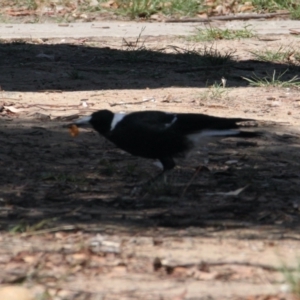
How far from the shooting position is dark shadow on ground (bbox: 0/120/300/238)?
4.28 metres

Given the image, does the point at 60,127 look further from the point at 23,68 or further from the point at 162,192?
the point at 23,68

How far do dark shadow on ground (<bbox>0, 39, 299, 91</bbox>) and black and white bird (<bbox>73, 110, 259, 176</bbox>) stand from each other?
2.97m

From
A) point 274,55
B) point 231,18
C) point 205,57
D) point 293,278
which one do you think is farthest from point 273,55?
point 293,278

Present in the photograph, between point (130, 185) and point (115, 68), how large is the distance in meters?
4.00

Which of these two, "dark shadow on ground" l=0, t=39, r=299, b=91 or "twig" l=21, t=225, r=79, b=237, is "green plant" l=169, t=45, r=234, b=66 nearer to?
"dark shadow on ground" l=0, t=39, r=299, b=91

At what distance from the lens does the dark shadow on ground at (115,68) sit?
26.5ft

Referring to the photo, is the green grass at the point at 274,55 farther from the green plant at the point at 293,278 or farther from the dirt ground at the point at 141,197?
the green plant at the point at 293,278

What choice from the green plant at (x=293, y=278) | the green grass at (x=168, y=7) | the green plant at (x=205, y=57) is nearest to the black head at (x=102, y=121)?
the green plant at (x=293, y=278)

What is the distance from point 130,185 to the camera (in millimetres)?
4980

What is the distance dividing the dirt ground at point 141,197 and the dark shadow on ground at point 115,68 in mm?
31

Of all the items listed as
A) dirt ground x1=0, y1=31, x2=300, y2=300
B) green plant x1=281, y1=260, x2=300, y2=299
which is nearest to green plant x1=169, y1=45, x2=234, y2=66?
dirt ground x1=0, y1=31, x2=300, y2=300

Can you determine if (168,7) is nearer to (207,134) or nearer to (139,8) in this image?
(139,8)

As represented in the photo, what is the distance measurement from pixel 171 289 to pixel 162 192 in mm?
1488

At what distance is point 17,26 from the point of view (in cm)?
1170
